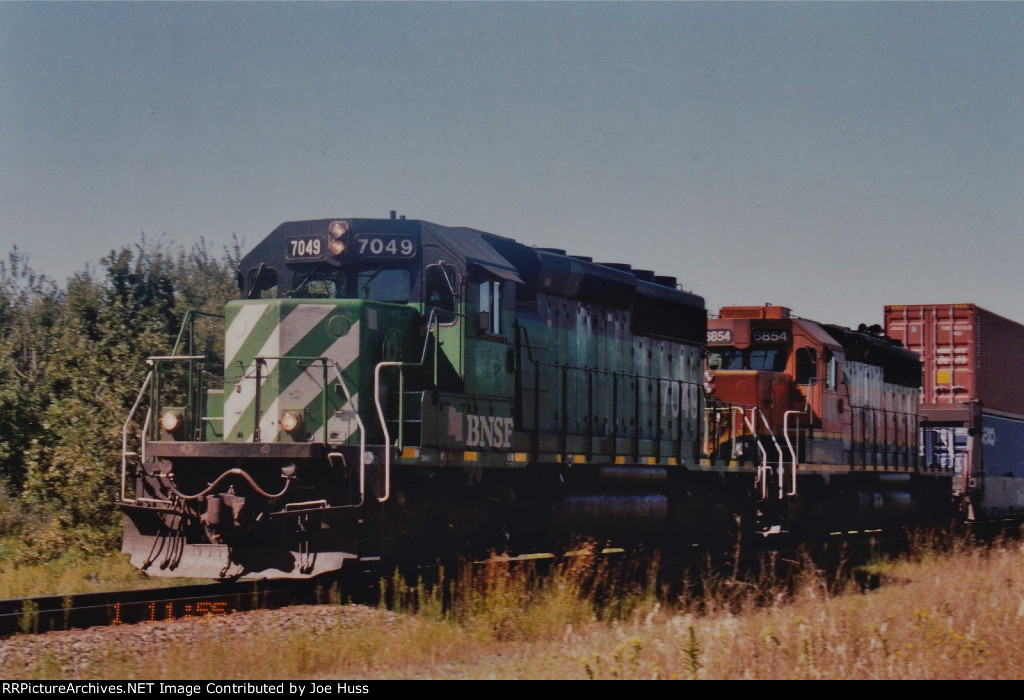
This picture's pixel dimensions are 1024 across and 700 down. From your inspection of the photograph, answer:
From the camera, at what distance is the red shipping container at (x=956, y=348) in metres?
22.4

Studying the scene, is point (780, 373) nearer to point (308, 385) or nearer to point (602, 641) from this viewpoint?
point (308, 385)

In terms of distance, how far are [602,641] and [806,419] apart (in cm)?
1011

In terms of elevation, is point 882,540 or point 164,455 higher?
point 164,455

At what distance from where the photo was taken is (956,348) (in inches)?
893

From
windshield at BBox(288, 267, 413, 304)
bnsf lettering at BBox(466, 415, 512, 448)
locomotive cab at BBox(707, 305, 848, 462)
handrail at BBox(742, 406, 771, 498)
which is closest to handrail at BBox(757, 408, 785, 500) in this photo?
handrail at BBox(742, 406, 771, 498)

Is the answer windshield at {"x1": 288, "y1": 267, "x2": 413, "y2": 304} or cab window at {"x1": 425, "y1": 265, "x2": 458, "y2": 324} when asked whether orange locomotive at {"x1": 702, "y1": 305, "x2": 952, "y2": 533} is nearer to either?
cab window at {"x1": 425, "y1": 265, "x2": 458, "y2": 324}

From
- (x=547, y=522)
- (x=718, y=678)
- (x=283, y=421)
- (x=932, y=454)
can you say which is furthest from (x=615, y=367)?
(x=932, y=454)

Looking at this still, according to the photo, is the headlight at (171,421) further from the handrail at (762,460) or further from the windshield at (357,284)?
the handrail at (762,460)

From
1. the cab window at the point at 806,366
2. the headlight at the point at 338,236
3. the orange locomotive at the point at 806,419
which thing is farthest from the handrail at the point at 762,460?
the headlight at the point at 338,236

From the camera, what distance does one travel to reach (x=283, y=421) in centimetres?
973

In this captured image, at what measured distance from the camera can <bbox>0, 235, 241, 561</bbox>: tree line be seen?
1398cm

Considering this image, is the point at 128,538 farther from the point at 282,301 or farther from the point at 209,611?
the point at 282,301

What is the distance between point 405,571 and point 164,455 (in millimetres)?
2472

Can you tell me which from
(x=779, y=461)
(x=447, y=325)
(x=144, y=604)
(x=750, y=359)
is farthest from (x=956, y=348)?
(x=144, y=604)
